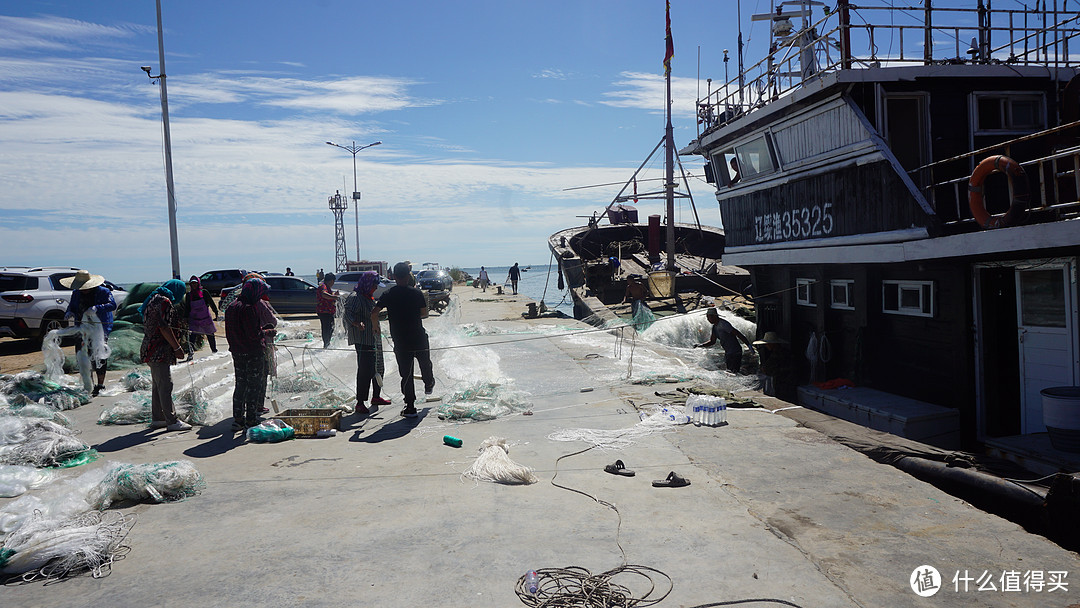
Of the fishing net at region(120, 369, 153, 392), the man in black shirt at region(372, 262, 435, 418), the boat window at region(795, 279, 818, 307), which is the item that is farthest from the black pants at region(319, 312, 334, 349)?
the boat window at region(795, 279, 818, 307)

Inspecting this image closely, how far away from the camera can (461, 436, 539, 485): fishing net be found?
5.73 meters

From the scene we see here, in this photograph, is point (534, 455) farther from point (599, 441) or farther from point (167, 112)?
point (167, 112)

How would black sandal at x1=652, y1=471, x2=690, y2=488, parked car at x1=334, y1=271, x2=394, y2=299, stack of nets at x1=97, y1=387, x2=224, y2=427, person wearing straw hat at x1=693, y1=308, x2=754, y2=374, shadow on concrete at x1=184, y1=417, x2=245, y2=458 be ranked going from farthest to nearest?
1. parked car at x1=334, y1=271, x2=394, y2=299
2. person wearing straw hat at x1=693, y1=308, x2=754, y2=374
3. stack of nets at x1=97, y1=387, x2=224, y2=427
4. shadow on concrete at x1=184, y1=417, x2=245, y2=458
5. black sandal at x1=652, y1=471, x2=690, y2=488

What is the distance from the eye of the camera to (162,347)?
7531mm

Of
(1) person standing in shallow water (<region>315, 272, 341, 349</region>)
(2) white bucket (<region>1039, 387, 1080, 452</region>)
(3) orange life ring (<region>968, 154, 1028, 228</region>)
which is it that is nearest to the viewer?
(2) white bucket (<region>1039, 387, 1080, 452</region>)

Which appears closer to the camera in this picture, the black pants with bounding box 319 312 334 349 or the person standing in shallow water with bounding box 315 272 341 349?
the person standing in shallow water with bounding box 315 272 341 349

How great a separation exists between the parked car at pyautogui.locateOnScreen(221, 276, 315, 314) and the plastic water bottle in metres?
24.4

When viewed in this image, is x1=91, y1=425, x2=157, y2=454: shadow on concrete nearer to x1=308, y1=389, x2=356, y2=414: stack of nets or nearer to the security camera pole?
x1=308, y1=389, x2=356, y2=414: stack of nets

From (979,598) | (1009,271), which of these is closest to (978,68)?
(1009,271)

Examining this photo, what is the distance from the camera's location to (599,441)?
7031 millimetres

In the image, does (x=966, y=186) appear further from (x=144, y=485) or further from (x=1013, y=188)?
(x=144, y=485)

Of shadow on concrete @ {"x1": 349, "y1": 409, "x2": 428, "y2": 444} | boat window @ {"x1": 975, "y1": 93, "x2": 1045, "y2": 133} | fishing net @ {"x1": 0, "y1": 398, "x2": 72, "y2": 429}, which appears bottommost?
shadow on concrete @ {"x1": 349, "y1": 409, "x2": 428, "y2": 444}

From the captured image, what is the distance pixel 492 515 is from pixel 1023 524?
455 cm

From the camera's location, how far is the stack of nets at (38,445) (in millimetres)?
6137
